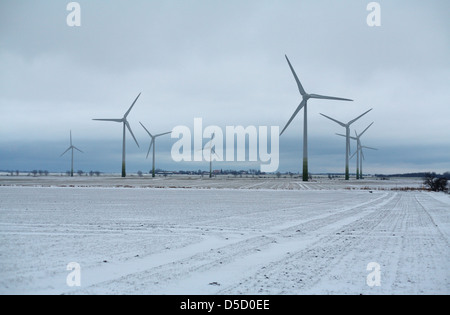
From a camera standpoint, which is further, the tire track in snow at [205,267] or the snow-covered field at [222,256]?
the snow-covered field at [222,256]

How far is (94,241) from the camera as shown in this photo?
11.6 m

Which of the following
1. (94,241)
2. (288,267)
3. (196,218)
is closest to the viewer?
(288,267)

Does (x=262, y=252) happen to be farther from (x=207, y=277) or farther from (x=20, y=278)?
(x=20, y=278)

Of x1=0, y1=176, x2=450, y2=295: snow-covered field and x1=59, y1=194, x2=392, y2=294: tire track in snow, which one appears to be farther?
x1=0, y1=176, x2=450, y2=295: snow-covered field

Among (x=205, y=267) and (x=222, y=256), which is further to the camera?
(x=222, y=256)

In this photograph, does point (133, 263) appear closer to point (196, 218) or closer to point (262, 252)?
point (262, 252)
